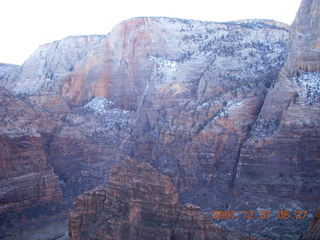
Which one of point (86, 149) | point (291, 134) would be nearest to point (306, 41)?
point (291, 134)

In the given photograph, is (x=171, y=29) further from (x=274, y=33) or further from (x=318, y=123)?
(x=318, y=123)

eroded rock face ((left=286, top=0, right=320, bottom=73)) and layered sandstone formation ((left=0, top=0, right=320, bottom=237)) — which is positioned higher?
eroded rock face ((left=286, top=0, right=320, bottom=73))
